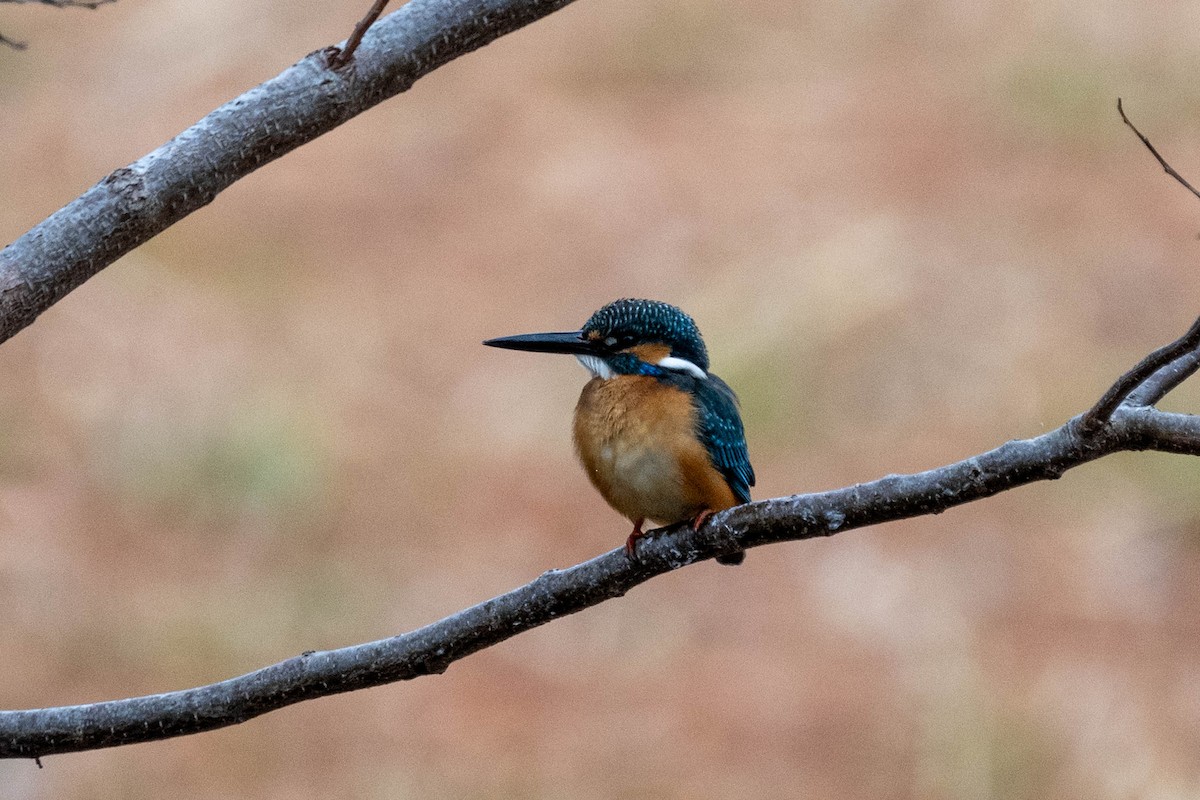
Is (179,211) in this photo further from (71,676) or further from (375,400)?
(375,400)

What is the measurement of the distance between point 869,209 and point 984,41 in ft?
7.01

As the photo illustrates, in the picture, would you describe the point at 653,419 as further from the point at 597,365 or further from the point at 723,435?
the point at 597,365

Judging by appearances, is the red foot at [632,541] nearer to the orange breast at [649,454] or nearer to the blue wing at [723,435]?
the orange breast at [649,454]

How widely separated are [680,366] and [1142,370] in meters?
1.40

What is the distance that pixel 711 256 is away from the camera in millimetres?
7859

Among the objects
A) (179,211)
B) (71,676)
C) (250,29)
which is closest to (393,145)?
(250,29)

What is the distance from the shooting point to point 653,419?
279 cm

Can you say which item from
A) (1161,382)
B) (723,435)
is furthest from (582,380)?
(1161,382)

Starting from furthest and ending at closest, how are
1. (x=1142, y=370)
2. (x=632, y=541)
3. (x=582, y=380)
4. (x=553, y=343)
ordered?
(x=582, y=380) < (x=553, y=343) < (x=632, y=541) < (x=1142, y=370)

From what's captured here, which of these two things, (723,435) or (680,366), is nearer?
(723,435)

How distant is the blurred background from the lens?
555 cm

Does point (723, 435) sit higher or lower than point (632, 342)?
lower

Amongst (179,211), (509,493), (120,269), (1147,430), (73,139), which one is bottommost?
(1147,430)

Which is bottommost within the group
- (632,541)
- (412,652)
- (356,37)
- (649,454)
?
(412,652)
